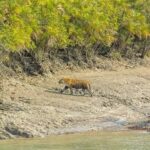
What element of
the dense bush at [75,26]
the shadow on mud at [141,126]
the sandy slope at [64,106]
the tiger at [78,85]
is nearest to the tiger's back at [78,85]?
the tiger at [78,85]

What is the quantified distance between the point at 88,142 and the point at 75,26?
615 inches

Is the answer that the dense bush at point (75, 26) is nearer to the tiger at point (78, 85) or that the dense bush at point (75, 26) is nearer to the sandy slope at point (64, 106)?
the sandy slope at point (64, 106)

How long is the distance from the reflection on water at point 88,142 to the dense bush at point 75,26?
546 centimetres

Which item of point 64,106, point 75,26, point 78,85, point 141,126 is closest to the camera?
point 141,126

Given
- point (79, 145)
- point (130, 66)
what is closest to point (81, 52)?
point (130, 66)

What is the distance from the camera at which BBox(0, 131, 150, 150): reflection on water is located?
1972 cm

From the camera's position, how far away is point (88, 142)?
68.9ft

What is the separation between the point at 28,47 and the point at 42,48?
9.92ft

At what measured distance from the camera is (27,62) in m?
32.9

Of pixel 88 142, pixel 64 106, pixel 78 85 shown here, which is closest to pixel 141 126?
pixel 64 106

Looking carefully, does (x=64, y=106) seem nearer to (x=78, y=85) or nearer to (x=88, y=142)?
(x=78, y=85)

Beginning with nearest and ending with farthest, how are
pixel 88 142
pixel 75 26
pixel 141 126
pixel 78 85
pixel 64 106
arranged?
pixel 88 142 → pixel 141 126 → pixel 64 106 → pixel 78 85 → pixel 75 26

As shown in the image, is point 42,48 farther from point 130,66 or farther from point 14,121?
point 14,121

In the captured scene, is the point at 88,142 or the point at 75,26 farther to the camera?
the point at 75,26
